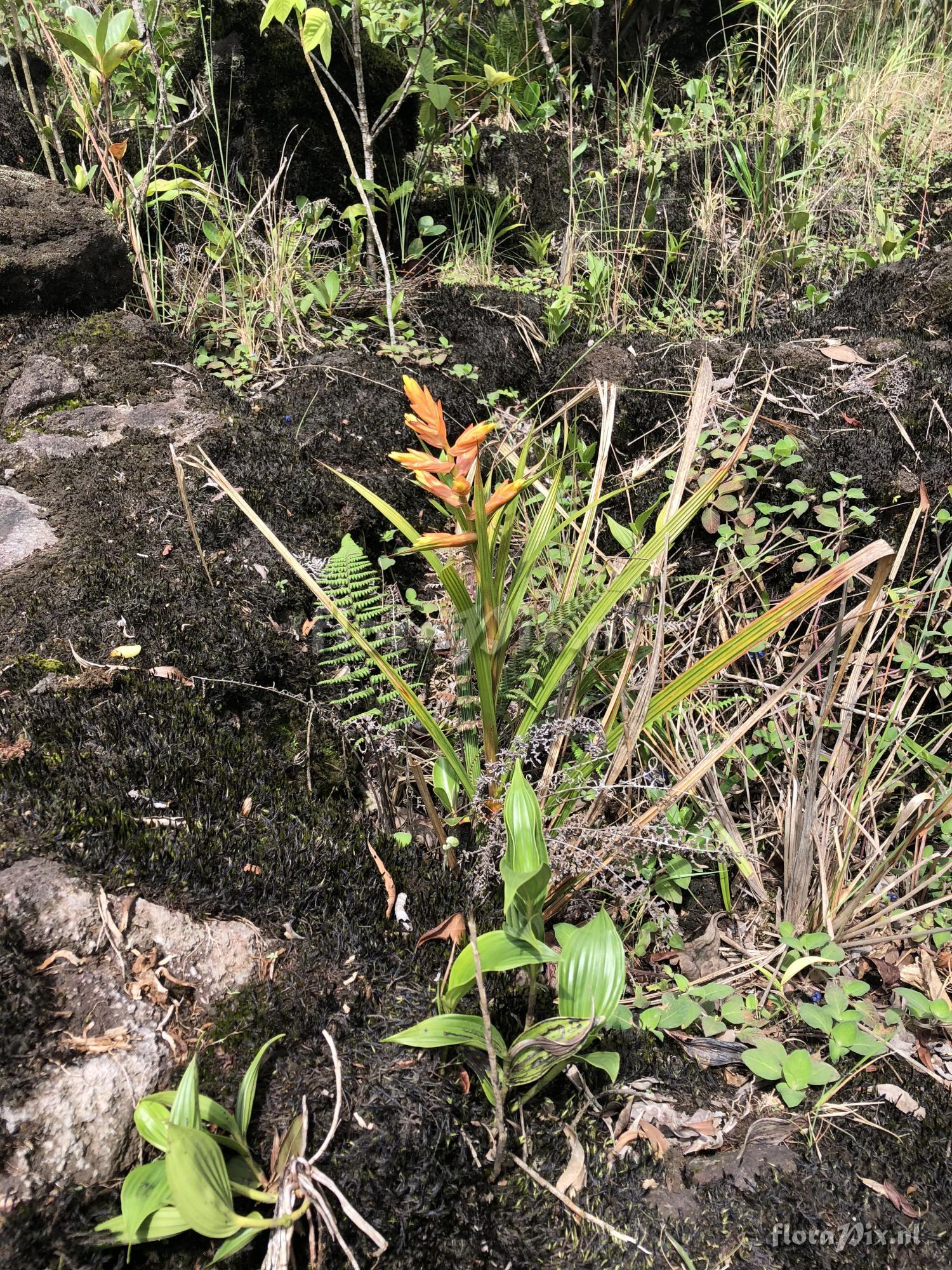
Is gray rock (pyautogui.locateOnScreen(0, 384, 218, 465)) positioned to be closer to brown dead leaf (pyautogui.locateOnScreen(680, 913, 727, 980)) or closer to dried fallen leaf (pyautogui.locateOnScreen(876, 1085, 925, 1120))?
brown dead leaf (pyautogui.locateOnScreen(680, 913, 727, 980))

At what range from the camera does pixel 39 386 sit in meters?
2.40

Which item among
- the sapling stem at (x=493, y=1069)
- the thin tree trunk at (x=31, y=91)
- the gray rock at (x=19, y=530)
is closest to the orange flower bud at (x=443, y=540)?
the sapling stem at (x=493, y=1069)

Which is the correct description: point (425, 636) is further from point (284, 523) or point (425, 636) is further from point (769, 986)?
point (769, 986)

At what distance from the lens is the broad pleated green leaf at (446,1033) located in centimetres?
112

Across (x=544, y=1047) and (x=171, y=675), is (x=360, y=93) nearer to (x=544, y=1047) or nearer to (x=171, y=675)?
(x=171, y=675)

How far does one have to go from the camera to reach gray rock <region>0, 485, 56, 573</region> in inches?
73.2

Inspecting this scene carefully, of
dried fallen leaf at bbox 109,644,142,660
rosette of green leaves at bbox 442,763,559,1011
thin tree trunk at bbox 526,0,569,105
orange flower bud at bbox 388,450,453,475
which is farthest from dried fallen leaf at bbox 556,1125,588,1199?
thin tree trunk at bbox 526,0,569,105

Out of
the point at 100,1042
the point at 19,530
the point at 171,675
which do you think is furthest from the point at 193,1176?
the point at 19,530

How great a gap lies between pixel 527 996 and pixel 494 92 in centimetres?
462

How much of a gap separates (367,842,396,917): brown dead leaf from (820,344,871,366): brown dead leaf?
2.24 metres

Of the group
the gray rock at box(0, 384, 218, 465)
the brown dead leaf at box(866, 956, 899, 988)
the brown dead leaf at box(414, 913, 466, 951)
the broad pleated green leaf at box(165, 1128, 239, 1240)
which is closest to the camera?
the broad pleated green leaf at box(165, 1128, 239, 1240)

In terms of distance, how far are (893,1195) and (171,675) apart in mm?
1581

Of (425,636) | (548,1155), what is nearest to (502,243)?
(425,636)

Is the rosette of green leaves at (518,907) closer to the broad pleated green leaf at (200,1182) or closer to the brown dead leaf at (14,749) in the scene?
the broad pleated green leaf at (200,1182)
